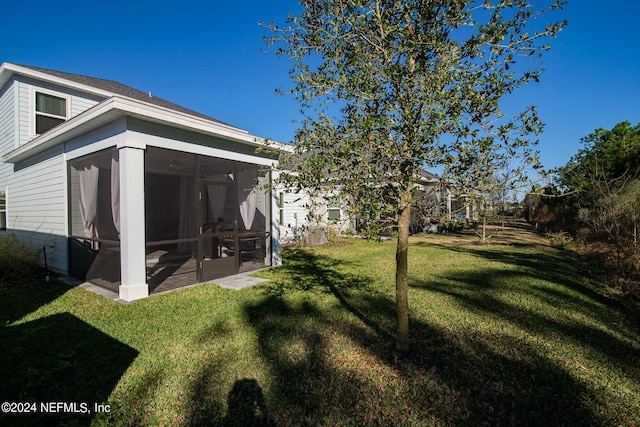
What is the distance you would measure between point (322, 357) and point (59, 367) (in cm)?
284

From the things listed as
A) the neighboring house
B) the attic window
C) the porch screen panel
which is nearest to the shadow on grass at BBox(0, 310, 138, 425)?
the neighboring house

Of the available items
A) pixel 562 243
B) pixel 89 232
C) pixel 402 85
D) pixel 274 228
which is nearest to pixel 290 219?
pixel 274 228

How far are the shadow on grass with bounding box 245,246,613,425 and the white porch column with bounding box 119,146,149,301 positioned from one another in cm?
254

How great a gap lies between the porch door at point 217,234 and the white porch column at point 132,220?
4.07 feet

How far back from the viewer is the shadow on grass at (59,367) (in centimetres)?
254

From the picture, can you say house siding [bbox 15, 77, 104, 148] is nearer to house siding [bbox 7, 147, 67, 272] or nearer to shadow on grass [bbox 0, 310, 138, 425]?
house siding [bbox 7, 147, 67, 272]

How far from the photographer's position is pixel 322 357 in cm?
337

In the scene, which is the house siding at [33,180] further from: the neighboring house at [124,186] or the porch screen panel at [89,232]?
the porch screen panel at [89,232]

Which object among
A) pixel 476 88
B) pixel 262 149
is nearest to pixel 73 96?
pixel 262 149

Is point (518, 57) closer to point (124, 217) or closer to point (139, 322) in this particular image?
point (139, 322)

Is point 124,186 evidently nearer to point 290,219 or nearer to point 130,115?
point 130,115

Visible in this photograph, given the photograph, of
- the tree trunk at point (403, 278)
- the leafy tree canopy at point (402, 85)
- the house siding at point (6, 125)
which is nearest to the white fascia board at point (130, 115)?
the leafy tree canopy at point (402, 85)

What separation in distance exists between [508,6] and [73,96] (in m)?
12.2

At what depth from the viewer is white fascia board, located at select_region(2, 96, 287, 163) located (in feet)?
17.0
